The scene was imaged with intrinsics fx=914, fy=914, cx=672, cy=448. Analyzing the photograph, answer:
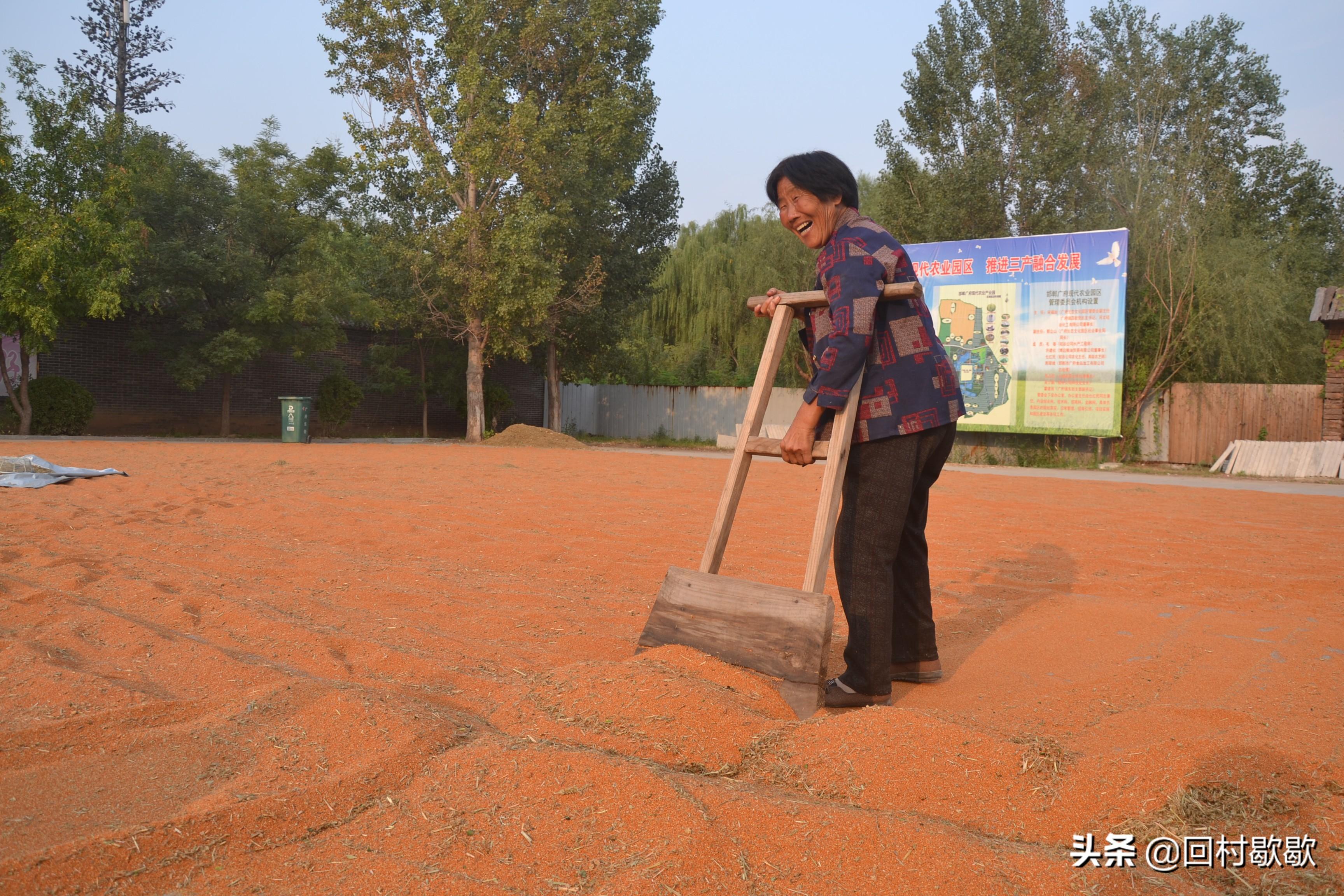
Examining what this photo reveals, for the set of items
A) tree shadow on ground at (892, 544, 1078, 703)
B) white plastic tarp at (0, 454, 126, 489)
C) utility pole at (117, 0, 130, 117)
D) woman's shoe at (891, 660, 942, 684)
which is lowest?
tree shadow on ground at (892, 544, 1078, 703)

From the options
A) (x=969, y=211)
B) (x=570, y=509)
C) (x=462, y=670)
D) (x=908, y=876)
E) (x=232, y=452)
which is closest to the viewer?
(x=908, y=876)

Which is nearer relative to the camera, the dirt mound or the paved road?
the paved road

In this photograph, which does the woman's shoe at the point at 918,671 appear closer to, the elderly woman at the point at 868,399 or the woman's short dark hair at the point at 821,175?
the elderly woman at the point at 868,399

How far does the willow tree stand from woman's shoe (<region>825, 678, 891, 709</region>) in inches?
692

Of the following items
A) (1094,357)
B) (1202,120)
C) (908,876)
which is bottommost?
(908,876)

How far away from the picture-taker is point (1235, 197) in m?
29.8

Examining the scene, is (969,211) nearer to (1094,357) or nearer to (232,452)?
(1094,357)

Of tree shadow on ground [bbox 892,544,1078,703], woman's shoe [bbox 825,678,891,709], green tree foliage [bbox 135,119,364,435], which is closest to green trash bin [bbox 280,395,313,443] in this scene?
green tree foliage [bbox 135,119,364,435]

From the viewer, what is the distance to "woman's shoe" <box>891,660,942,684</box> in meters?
3.18

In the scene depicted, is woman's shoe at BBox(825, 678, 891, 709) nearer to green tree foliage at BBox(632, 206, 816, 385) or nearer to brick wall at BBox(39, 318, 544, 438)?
brick wall at BBox(39, 318, 544, 438)

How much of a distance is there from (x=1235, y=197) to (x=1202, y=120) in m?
2.71

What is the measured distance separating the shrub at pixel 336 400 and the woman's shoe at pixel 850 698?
21.2m

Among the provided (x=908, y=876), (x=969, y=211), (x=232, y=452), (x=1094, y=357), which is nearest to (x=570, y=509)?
(x=908, y=876)

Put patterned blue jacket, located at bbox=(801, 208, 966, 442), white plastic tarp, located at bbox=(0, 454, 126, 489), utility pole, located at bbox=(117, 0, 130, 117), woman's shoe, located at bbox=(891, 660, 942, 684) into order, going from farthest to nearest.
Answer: utility pole, located at bbox=(117, 0, 130, 117), white plastic tarp, located at bbox=(0, 454, 126, 489), woman's shoe, located at bbox=(891, 660, 942, 684), patterned blue jacket, located at bbox=(801, 208, 966, 442)
